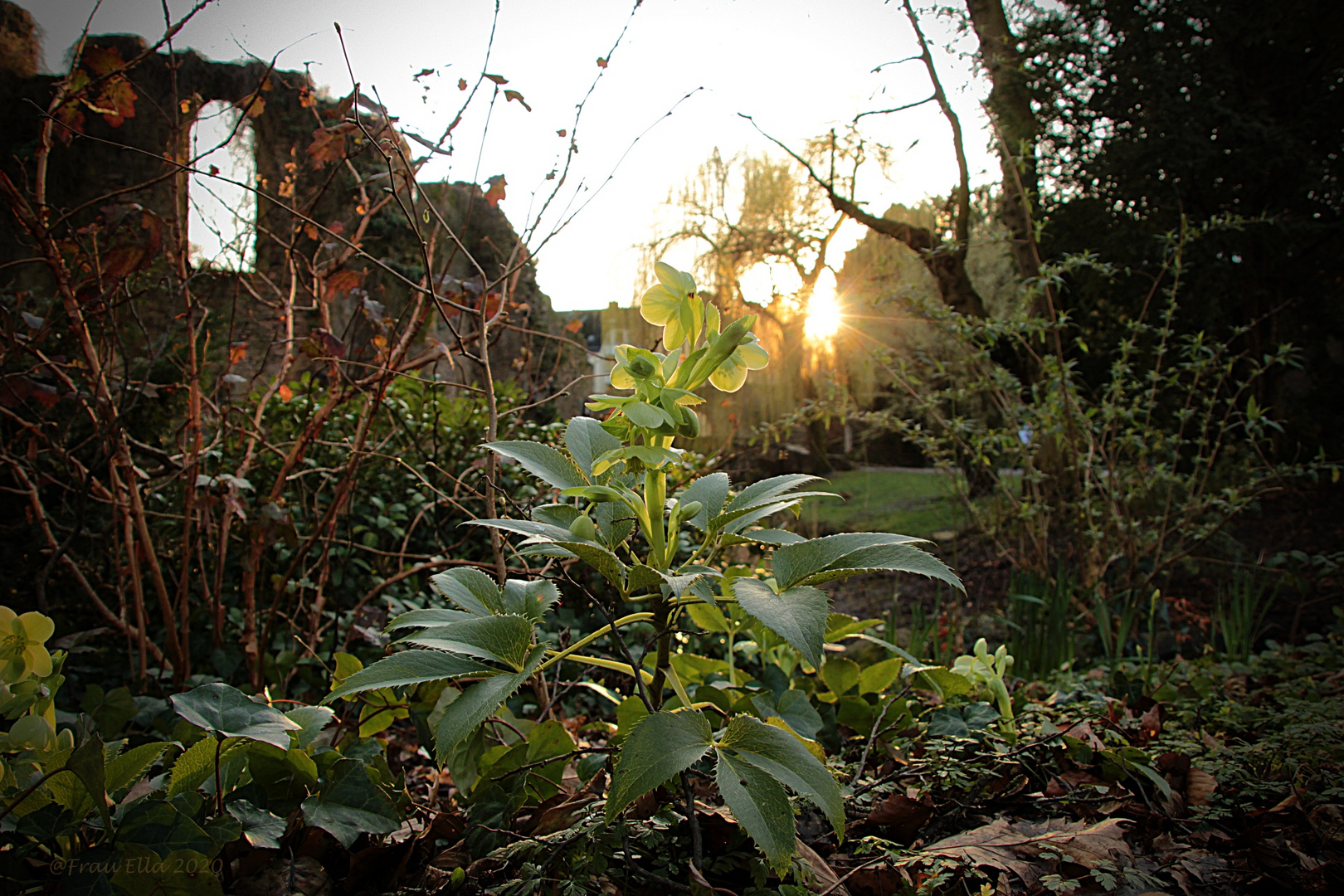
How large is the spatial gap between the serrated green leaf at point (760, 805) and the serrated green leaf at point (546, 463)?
327mm

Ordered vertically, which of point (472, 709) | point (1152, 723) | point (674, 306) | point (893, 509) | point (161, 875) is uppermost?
point (674, 306)

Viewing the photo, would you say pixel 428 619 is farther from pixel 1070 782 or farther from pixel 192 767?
pixel 1070 782

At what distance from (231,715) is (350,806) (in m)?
0.16

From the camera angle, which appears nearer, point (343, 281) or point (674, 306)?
point (674, 306)

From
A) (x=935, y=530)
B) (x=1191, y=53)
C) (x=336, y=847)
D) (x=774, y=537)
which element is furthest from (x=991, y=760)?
(x=1191, y=53)

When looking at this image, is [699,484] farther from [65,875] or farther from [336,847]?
[65,875]

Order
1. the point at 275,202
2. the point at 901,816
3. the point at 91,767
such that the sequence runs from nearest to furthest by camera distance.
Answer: the point at 91,767 → the point at 901,816 → the point at 275,202

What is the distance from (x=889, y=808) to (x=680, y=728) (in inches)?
17.9

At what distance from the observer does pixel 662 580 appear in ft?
2.16

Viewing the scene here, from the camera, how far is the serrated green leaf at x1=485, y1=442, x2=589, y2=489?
0.76 meters

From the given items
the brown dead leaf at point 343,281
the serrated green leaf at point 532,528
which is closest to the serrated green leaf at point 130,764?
the serrated green leaf at point 532,528

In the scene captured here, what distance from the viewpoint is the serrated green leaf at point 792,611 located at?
1.82 feet

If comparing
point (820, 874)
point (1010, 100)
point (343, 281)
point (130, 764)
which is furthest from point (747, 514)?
point (1010, 100)

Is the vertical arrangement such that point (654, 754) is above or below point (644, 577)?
below
